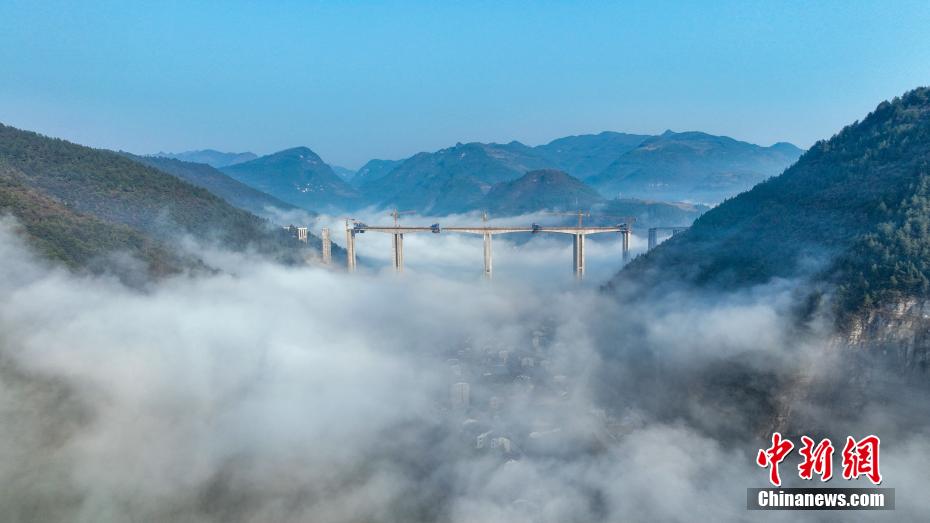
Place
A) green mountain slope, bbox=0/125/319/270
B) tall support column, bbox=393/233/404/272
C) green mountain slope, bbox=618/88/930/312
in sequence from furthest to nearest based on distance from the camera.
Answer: tall support column, bbox=393/233/404/272 < green mountain slope, bbox=0/125/319/270 < green mountain slope, bbox=618/88/930/312

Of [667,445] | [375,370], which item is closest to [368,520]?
[667,445]

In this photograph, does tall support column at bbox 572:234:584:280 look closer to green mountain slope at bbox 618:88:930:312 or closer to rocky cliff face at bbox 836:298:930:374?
green mountain slope at bbox 618:88:930:312

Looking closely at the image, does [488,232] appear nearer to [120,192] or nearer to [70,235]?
[120,192]

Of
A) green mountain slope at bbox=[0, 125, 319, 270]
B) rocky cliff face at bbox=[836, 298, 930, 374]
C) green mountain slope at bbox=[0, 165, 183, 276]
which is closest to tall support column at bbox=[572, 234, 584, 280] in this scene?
green mountain slope at bbox=[0, 125, 319, 270]

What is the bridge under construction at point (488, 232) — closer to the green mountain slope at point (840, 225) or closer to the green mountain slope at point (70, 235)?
the green mountain slope at point (840, 225)

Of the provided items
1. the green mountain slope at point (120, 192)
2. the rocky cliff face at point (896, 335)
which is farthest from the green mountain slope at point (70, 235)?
the rocky cliff face at point (896, 335)

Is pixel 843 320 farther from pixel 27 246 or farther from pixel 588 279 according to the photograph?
pixel 588 279

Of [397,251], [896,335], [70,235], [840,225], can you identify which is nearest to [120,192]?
[70,235]

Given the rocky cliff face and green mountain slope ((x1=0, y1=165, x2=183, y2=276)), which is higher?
green mountain slope ((x1=0, y1=165, x2=183, y2=276))

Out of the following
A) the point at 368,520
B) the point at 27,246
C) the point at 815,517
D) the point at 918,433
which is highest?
the point at 27,246
